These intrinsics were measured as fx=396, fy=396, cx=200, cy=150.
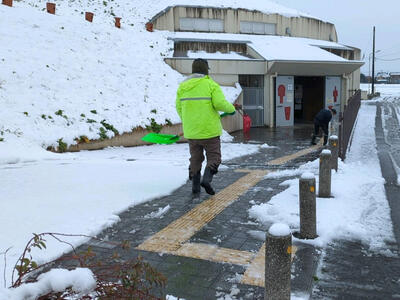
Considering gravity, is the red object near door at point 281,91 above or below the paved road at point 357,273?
above

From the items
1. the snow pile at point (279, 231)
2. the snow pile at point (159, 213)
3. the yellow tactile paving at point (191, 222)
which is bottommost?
the yellow tactile paving at point (191, 222)

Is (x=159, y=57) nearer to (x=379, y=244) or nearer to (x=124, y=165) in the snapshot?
(x=124, y=165)

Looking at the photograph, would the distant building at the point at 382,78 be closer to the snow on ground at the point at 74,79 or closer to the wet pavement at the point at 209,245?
the snow on ground at the point at 74,79

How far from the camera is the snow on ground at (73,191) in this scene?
439 centimetres

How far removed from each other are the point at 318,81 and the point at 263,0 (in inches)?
271

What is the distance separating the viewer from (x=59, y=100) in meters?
10.9

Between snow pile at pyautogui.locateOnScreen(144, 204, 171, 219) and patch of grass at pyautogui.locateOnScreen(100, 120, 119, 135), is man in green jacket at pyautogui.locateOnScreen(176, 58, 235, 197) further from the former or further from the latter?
patch of grass at pyautogui.locateOnScreen(100, 120, 119, 135)

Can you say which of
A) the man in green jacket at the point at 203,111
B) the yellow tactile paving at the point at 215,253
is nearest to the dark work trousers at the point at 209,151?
the man in green jacket at the point at 203,111

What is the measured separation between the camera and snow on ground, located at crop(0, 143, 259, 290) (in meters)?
4.39

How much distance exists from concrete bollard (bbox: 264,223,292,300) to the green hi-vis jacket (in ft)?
9.58

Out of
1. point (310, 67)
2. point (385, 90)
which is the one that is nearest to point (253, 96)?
point (310, 67)

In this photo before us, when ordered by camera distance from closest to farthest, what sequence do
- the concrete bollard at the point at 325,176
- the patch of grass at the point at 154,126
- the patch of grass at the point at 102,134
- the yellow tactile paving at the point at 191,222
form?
1. the yellow tactile paving at the point at 191,222
2. the concrete bollard at the point at 325,176
3. the patch of grass at the point at 102,134
4. the patch of grass at the point at 154,126

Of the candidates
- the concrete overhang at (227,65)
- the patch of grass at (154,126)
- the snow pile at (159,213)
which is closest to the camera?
the snow pile at (159,213)

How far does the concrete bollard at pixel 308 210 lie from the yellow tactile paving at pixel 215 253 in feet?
2.44
